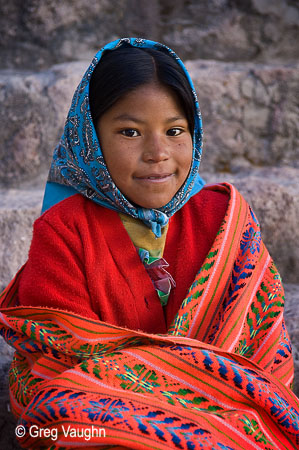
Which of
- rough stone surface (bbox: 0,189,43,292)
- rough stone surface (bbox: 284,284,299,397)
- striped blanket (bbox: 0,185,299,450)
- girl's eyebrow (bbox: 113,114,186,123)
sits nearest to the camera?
striped blanket (bbox: 0,185,299,450)

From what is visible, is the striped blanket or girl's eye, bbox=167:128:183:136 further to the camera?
girl's eye, bbox=167:128:183:136

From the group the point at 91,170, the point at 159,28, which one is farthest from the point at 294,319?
the point at 159,28

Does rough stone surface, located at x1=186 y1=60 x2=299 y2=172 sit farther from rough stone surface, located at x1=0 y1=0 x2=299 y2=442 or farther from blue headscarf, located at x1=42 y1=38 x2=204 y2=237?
blue headscarf, located at x1=42 y1=38 x2=204 y2=237

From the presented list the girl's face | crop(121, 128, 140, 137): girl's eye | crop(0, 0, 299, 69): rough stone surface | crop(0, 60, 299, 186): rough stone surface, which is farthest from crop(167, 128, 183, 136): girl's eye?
crop(0, 0, 299, 69): rough stone surface

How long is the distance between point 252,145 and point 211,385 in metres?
1.56

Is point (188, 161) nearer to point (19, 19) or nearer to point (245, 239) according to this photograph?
point (245, 239)

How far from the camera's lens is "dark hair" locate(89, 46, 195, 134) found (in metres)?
1.45

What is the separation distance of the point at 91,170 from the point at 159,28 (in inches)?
58.6

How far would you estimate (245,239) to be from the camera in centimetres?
167

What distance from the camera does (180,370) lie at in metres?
1.36

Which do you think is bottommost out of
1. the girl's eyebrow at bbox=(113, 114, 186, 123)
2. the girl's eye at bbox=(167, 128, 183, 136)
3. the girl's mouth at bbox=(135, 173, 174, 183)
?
the girl's mouth at bbox=(135, 173, 174, 183)

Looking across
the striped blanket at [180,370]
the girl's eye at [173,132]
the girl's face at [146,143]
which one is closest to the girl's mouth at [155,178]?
the girl's face at [146,143]

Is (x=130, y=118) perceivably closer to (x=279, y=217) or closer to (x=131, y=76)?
(x=131, y=76)

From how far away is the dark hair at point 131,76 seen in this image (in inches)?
56.9
